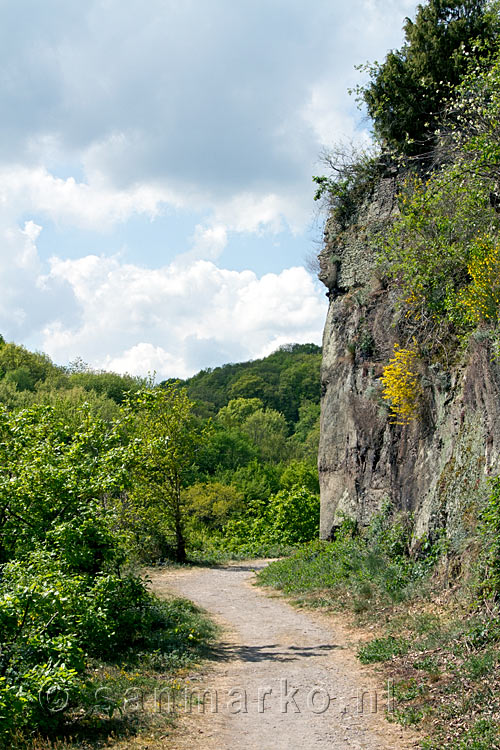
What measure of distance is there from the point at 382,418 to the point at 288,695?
8426mm

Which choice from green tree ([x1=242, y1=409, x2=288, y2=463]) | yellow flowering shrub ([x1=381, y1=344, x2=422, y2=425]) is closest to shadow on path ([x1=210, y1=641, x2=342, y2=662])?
yellow flowering shrub ([x1=381, y1=344, x2=422, y2=425])

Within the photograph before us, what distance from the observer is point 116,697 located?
21.2 feet

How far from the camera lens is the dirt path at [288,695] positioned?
18.7 ft

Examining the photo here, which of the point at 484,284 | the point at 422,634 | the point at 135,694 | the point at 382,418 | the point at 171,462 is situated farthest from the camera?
the point at 171,462

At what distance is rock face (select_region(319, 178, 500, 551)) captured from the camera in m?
9.70

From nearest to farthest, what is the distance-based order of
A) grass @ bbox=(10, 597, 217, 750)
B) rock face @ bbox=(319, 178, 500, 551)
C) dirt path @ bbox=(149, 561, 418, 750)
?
grass @ bbox=(10, 597, 217, 750), dirt path @ bbox=(149, 561, 418, 750), rock face @ bbox=(319, 178, 500, 551)

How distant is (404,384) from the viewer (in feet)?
42.2

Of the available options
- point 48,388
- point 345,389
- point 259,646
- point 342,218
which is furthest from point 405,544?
point 48,388

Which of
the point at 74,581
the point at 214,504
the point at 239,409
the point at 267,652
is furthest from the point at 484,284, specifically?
the point at 239,409

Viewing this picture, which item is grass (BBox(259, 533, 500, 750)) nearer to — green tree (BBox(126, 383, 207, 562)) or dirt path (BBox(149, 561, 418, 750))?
dirt path (BBox(149, 561, 418, 750))

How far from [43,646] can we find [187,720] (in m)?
1.77

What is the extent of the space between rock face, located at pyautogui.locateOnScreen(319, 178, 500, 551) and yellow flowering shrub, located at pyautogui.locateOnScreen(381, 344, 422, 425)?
25 centimetres

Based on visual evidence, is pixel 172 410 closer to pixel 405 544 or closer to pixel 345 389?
pixel 345 389

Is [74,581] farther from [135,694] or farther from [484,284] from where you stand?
[484,284]
